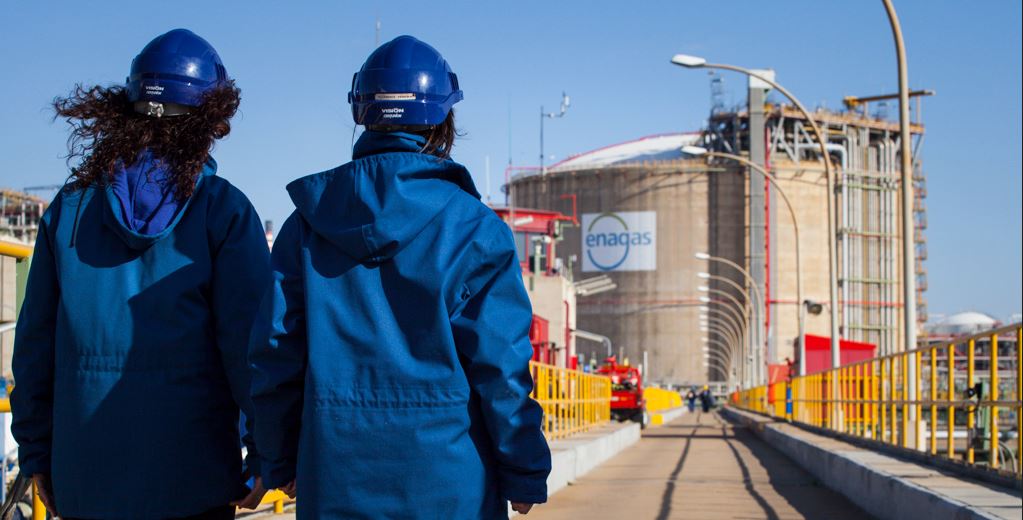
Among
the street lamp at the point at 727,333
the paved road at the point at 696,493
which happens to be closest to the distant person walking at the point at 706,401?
the street lamp at the point at 727,333

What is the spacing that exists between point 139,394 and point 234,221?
0.53 meters

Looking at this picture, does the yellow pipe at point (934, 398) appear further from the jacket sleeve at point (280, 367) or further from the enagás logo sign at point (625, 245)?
the enagás logo sign at point (625, 245)

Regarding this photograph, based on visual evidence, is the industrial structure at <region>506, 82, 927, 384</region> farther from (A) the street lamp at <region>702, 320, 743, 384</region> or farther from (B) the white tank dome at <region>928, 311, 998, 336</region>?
A: (B) the white tank dome at <region>928, 311, 998, 336</region>

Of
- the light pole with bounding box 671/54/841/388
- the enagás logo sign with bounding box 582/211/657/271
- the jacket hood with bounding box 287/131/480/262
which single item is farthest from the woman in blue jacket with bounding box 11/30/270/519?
the enagás logo sign with bounding box 582/211/657/271

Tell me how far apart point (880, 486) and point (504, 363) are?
26.0ft

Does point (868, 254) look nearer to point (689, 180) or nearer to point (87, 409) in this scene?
point (689, 180)

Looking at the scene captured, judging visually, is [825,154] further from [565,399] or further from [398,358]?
[398,358]

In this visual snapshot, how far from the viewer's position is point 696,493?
12.4 m

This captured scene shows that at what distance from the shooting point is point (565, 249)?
82.6 m

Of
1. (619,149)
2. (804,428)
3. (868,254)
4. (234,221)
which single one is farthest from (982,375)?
(619,149)

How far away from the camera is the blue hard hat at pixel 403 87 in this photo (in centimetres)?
315

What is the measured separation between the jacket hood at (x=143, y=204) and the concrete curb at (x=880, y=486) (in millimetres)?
4789

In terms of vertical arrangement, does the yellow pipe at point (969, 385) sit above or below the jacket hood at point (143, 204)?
below

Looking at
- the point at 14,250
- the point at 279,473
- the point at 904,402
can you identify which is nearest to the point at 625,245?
the point at 904,402
